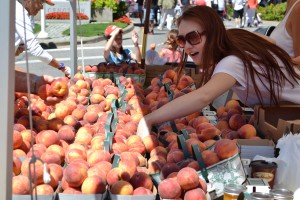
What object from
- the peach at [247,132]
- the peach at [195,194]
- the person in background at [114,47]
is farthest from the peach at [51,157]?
the person in background at [114,47]

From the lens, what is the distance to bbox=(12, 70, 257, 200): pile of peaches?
2.30m

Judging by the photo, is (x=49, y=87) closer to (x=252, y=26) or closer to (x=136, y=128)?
(x=136, y=128)

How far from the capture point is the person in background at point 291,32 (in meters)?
3.92

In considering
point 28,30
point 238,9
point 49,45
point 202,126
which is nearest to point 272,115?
point 202,126

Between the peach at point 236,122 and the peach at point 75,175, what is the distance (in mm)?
1153

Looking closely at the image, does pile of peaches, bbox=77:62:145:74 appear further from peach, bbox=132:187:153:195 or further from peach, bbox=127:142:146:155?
peach, bbox=132:187:153:195

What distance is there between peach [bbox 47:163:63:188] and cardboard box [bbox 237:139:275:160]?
0.86 metres

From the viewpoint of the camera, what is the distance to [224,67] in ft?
9.96

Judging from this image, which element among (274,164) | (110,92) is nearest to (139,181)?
(274,164)

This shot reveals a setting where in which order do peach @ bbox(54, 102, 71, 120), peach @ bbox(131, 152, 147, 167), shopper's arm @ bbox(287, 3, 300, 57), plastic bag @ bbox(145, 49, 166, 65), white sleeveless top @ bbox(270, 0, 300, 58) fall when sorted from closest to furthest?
peach @ bbox(131, 152, 147, 167) → peach @ bbox(54, 102, 71, 120) → shopper's arm @ bbox(287, 3, 300, 57) → white sleeveless top @ bbox(270, 0, 300, 58) → plastic bag @ bbox(145, 49, 166, 65)

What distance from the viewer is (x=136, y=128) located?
3.34 m

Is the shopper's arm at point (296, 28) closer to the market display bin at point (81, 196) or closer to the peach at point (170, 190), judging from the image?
the peach at point (170, 190)

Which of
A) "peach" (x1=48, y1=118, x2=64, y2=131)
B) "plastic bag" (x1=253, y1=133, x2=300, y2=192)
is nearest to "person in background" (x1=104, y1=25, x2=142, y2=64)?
"peach" (x1=48, y1=118, x2=64, y2=131)

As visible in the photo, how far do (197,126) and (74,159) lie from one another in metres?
0.88
